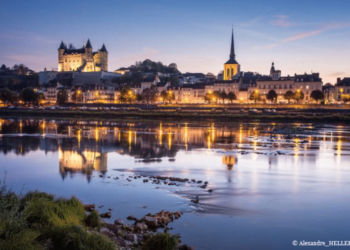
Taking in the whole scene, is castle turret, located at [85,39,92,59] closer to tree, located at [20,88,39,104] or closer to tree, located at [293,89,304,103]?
tree, located at [20,88,39,104]

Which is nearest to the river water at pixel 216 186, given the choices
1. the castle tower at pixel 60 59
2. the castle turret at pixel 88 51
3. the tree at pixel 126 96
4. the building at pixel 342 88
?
the building at pixel 342 88

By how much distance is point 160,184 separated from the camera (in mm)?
14227

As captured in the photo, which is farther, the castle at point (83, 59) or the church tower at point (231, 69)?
the castle at point (83, 59)

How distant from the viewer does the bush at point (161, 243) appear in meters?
7.89

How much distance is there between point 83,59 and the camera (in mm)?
165625

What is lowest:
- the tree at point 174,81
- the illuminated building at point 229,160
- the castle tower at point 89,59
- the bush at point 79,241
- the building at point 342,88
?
the illuminated building at point 229,160

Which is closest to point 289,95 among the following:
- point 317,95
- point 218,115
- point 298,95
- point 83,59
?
point 298,95

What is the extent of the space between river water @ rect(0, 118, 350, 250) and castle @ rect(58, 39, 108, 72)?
141 m

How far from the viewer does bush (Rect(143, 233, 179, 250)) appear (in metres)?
7.89

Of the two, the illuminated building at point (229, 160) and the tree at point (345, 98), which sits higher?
the tree at point (345, 98)

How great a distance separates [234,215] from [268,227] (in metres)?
1.09

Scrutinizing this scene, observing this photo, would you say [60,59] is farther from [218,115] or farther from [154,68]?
[218,115]

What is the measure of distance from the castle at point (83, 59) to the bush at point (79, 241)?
157m

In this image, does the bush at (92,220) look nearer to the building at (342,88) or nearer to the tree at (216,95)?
the tree at (216,95)
